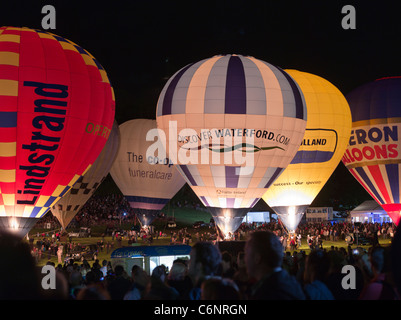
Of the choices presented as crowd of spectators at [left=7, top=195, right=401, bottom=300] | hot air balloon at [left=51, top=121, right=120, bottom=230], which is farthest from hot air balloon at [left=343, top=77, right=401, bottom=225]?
crowd of spectators at [left=7, top=195, right=401, bottom=300]

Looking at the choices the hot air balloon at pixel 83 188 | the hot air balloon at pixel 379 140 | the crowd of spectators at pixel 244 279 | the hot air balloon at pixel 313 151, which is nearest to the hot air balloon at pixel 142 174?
the hot air balloon at pixel 83 188

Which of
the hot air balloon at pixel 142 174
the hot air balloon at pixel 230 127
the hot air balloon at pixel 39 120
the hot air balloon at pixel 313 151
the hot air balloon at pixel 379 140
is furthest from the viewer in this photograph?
the hot air balloon at pixel 142 174

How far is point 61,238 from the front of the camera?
83.7ft

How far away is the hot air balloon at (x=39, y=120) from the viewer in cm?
1375

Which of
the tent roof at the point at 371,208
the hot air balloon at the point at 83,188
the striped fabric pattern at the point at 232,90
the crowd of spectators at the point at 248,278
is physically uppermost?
the striped fabric pattern at the point at 232,90

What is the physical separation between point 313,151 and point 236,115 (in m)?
5.57

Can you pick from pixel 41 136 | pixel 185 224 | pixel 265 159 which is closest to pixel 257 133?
pixel 265 159

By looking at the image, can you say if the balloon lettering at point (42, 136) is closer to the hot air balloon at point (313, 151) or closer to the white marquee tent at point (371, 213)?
the hot air balloon at point (313, 151)

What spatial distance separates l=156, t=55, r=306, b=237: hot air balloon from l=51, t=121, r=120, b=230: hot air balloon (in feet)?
25.0

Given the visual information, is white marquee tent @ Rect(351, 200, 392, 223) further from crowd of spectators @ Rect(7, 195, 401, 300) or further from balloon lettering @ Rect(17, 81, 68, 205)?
crowd of spectators @ Rect(7, 195, 401, 300)

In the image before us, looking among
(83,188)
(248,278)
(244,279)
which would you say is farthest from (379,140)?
(248,278)

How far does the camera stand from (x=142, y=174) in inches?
1092

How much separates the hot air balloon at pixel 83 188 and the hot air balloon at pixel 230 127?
25.0 feet

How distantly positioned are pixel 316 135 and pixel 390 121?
3726 mm
